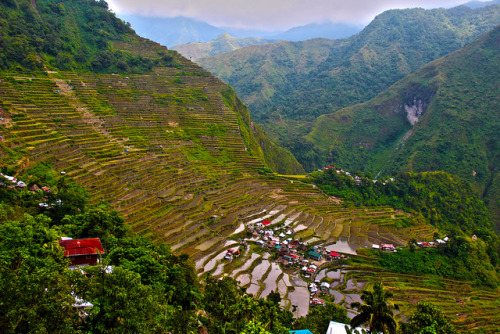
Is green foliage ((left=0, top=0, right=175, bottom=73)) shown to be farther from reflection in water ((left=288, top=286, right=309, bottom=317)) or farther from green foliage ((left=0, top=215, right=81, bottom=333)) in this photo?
reflection in water ((left=288, top=286, right=309, bottom=317))

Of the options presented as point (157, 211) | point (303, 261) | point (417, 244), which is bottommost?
point (417, 244)

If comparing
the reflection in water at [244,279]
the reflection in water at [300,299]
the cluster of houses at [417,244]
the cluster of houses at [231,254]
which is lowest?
the cluster of houses at [417,244]

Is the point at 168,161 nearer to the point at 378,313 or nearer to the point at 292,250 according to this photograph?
the point at 292,250

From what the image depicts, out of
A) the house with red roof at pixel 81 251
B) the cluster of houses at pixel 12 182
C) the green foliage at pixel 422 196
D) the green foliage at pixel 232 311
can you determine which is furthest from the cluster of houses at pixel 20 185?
the green foliage at pixel 422 196

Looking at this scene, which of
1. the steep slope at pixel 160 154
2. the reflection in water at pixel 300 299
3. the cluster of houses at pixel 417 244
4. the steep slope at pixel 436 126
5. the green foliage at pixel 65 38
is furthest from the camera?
the steep slope at pixel 436 126

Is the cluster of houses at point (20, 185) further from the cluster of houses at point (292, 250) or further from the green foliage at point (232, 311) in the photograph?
the cluster of houses at point (292, 250)

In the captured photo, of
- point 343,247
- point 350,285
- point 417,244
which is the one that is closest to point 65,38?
point 343,247

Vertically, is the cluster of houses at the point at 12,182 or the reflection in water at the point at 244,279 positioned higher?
the cluster of houses at the point at 12,182

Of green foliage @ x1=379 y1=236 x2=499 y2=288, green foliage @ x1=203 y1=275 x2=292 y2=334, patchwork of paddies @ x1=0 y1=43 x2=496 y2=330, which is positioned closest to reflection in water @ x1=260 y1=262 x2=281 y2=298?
patchwork of paddies @ x1=0 y1=43 x2=496 y2=330
